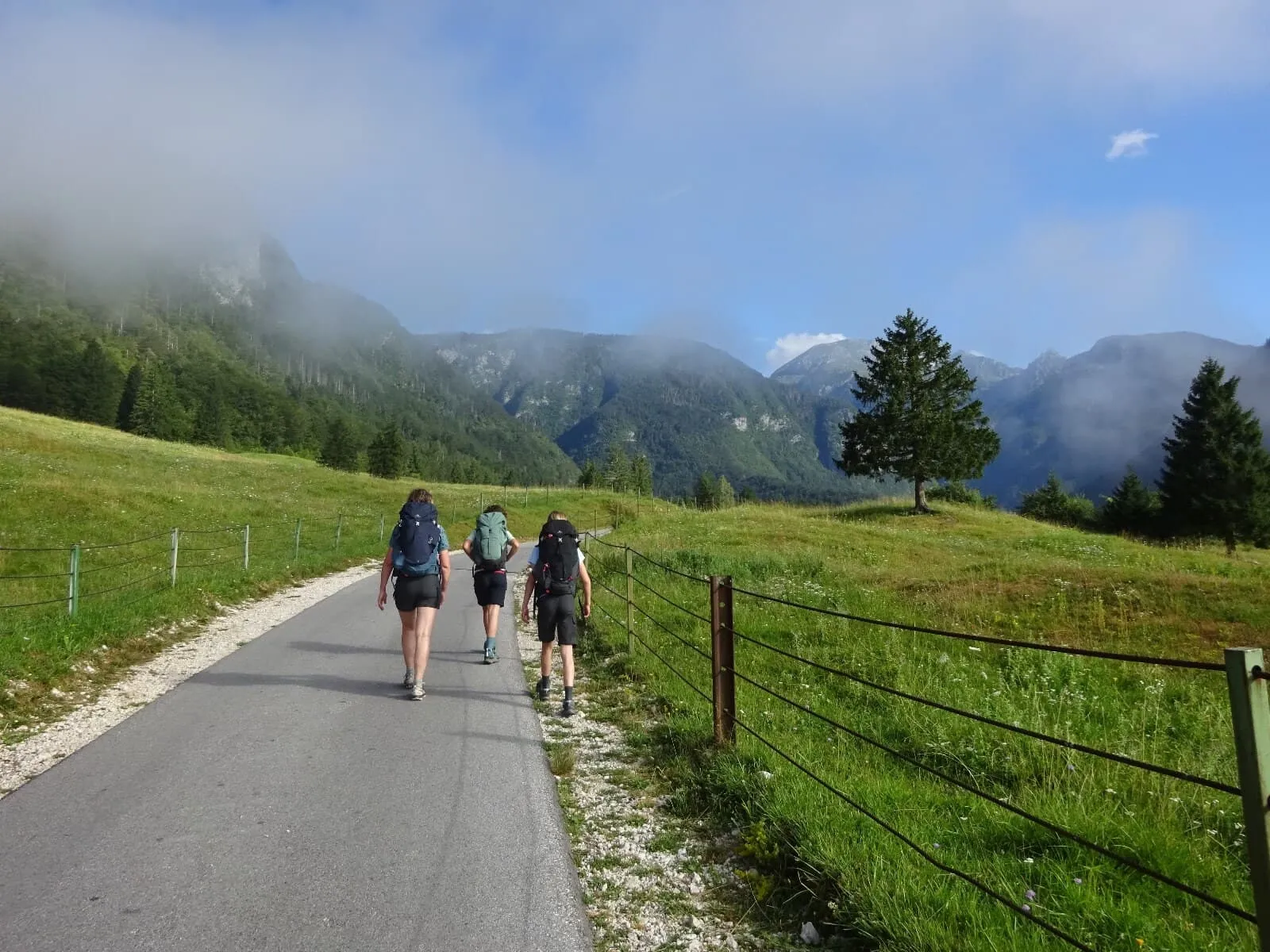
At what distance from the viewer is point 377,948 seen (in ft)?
11.4

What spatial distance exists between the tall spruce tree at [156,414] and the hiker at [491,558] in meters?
112

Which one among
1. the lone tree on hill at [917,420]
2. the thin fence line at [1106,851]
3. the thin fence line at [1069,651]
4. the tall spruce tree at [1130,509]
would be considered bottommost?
the thin fence line at [1106,851]

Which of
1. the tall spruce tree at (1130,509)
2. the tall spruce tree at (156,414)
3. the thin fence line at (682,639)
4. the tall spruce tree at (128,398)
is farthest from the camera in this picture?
the tall spruce tree at (128,398)

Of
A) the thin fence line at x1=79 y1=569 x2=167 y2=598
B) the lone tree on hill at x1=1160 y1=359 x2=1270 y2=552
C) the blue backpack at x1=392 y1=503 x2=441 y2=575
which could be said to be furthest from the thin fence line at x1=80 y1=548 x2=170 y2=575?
the lone tree on hill at x1=1160 y1=359 x2=1270 y2=552

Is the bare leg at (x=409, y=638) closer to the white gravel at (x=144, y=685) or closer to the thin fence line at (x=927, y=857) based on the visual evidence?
the white gravel at (x=144, y=685)

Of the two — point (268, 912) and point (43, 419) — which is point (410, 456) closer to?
point (43, 419)

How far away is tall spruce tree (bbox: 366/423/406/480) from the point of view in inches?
4195

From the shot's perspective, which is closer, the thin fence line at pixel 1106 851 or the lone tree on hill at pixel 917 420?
the thin fence line at pixel 1106 851

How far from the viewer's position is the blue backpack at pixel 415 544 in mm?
8344

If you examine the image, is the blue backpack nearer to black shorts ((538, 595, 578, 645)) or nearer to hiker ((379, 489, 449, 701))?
hiker ((379, 489, 449, 701))

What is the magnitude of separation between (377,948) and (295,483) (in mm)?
49475

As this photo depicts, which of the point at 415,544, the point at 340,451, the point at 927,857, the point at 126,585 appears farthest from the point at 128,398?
the point at 927,857

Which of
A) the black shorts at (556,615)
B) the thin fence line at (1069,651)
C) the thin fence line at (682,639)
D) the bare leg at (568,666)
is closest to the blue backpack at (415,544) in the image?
the black shorts at (556,615)

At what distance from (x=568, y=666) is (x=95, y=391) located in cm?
14322
